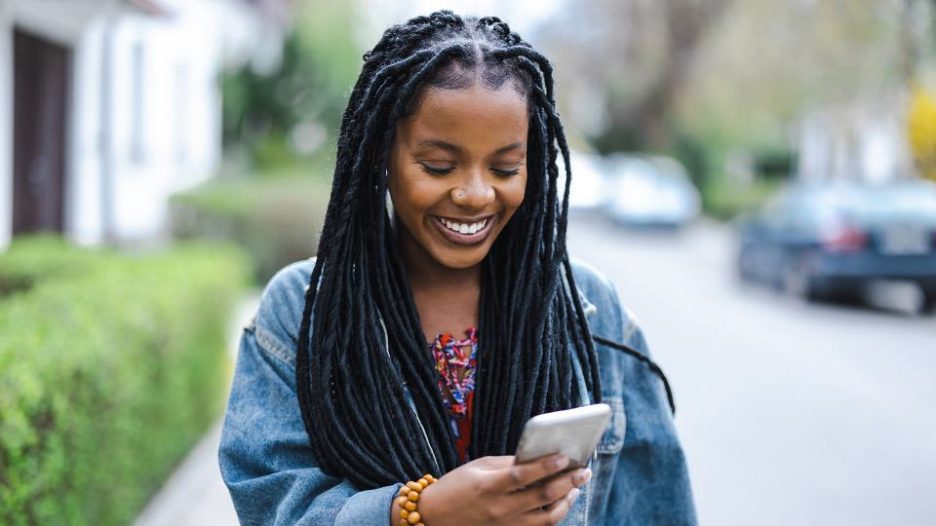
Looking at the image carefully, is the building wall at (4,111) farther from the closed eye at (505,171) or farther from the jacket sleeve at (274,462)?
the closed eye at (505,171)

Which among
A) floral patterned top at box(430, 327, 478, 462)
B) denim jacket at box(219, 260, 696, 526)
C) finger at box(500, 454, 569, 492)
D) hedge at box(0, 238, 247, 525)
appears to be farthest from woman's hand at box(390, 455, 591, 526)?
hedge at box(0, 238, 247, 525)

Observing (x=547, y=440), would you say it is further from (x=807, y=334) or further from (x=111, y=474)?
(x=807, y=334)

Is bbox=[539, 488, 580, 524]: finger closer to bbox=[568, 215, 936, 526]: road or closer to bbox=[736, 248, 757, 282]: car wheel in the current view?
bbox=[568, 215, 936, 526]: road

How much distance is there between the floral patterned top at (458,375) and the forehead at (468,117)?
0.34 meters

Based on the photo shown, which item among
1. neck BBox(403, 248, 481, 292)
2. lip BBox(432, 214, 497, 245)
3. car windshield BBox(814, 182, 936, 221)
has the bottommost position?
car windshield BBox(814, 182, 936, 221)

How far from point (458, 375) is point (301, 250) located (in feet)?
41.0

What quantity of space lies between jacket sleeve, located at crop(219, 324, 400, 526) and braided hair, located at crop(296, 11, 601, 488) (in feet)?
0.12

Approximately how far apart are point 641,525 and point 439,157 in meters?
0.74

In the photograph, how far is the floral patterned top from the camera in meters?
1.81

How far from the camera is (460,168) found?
172 centimetres

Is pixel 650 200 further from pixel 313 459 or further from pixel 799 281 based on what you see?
pixel 313 459

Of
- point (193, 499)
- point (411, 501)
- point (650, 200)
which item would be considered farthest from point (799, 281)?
point (650, 200)

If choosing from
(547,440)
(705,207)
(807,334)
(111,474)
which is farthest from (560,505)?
(705,207)

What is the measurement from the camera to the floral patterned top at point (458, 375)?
1814 millimetres
